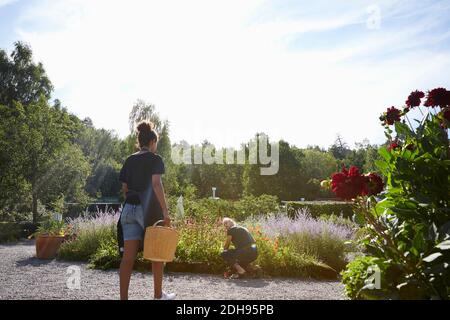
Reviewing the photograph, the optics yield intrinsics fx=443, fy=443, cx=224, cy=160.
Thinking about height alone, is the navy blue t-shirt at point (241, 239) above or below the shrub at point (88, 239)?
above

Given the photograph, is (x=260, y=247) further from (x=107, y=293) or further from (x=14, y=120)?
(x=14, y=120)

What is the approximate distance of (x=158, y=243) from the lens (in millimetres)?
4051

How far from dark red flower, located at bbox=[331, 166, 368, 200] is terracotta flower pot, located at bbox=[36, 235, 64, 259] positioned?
24.5 ft

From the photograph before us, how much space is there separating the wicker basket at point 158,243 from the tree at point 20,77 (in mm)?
29166

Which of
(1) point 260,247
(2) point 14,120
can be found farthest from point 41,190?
(1) point 260,247

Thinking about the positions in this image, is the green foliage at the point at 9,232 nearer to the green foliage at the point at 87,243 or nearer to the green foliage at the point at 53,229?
the green foliage at the point at 53,229

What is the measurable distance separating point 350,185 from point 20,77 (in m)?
31.8

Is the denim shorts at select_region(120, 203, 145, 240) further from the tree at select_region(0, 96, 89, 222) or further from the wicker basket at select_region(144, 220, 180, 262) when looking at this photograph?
the tree at select_region(0, 96, 89, 222)

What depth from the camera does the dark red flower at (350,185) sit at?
3.10 m

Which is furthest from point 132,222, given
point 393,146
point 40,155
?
point 40,155

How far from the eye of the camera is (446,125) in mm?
3527

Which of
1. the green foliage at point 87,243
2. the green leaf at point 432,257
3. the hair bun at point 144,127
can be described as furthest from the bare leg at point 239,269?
the green leaf at point 432,257
